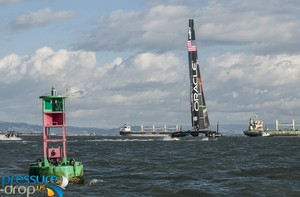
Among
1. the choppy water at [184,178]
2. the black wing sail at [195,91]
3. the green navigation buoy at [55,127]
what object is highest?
the black wing sail at [195,91]

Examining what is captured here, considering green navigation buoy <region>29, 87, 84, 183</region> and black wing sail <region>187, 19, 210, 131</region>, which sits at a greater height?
black wing sail <region>187, 19, 210, 131</region>

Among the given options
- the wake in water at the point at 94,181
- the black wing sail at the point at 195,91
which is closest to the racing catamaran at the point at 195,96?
the black wing sail at the point at 195,91

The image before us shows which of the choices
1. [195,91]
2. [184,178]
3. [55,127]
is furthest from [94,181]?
[195,91]

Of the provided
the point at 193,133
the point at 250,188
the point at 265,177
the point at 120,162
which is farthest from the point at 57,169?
the point at 193,133

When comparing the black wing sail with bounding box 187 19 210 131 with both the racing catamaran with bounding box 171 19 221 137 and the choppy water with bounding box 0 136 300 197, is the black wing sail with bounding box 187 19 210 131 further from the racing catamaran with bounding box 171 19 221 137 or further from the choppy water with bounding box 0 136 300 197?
the choppy water with bounding box 0 136 300 197

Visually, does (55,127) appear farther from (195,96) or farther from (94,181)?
(195,96)

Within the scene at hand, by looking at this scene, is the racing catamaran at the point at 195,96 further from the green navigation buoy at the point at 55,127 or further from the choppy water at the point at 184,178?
the green navigation buoy at the point at 55,127

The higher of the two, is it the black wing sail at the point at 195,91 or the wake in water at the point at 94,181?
the black wing sail at the point at 195,91

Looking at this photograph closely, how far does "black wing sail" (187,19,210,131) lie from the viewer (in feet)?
619

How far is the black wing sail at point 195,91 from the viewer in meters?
189

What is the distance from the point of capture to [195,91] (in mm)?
188875

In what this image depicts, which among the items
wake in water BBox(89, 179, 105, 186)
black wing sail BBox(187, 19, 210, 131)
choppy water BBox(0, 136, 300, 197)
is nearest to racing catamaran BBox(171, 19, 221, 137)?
black wing sail BBox(187, 19, 210, 131)

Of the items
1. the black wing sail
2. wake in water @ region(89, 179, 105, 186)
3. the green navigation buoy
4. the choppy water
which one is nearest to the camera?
the green navigation buoy

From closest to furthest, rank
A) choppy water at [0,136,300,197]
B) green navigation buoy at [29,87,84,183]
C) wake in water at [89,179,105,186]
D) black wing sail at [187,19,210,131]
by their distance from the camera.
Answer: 1. green navigation buoy at [29,87,84,183]
2. choppy water at [0,136,300,197]
3. wake in water at [89,179,105,186]
4. black wing sail at [187,19,210,131]
